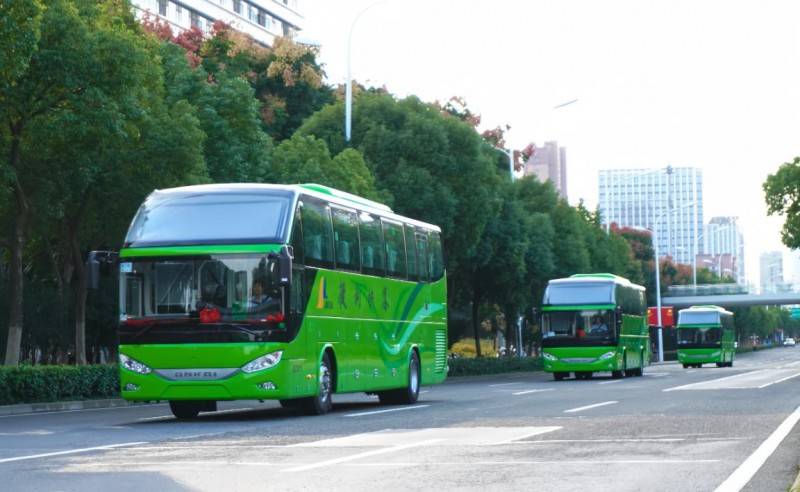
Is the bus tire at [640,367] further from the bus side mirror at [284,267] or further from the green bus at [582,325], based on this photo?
the bus side mirror at [284,267]

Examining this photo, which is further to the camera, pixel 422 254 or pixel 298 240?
pixel 422 254

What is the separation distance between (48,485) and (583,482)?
390 centimetres

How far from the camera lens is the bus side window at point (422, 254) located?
26.6 metres

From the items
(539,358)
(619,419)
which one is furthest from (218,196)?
(539,358)

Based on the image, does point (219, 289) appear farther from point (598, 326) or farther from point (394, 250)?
point (598, 326)

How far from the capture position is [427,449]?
536 inches

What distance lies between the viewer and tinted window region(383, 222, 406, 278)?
81.1 ft

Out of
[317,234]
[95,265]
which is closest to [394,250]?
[317,234]

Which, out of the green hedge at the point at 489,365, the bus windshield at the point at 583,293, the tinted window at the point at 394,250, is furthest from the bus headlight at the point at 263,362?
the green hedge at the point at 489,365

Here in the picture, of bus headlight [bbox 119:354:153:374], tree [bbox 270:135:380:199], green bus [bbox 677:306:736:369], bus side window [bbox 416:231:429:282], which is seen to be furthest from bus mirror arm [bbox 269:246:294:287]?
green bus [bbox 677:306:736:369]

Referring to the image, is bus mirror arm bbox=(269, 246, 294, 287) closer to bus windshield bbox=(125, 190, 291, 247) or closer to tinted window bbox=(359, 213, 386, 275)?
bus windshield bbox=(125, 190, 291, 247)

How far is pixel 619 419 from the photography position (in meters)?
18.1

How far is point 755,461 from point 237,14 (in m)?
84.5

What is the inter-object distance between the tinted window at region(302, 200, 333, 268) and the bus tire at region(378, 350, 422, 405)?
4473 millimetres
